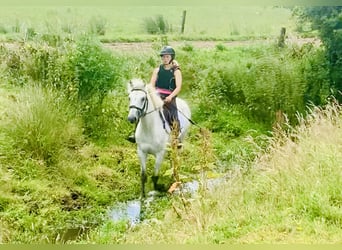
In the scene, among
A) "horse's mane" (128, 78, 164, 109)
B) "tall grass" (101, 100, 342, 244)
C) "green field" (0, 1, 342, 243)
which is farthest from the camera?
"horse's mane" (128, 78, 164, 109)

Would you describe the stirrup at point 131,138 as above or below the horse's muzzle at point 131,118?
below

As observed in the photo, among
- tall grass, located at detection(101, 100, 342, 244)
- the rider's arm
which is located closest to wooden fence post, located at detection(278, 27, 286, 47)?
tall grass, located at detection(101, 100, 342, 244)

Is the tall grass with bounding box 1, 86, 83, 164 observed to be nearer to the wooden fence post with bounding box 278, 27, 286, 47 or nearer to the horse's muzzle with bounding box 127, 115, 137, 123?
the horse's muzzle with bounding box 127, 115, 137, 123

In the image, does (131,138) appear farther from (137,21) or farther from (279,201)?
(279,201)

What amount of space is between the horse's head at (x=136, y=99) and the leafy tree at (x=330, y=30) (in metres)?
0.96

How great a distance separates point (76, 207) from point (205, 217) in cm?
76

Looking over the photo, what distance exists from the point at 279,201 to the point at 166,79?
941 mm

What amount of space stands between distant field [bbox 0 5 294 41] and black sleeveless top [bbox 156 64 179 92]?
196 mm

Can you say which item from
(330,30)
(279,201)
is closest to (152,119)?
(279,201)

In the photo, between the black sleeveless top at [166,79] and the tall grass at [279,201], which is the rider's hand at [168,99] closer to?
the black sleeveless top at [166,79]

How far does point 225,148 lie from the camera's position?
4.83 meters

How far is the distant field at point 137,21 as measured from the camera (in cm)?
466

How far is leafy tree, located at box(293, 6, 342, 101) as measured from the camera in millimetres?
4652

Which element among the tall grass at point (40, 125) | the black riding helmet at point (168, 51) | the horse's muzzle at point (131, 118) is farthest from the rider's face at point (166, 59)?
the tall grass at point (40, 125)
